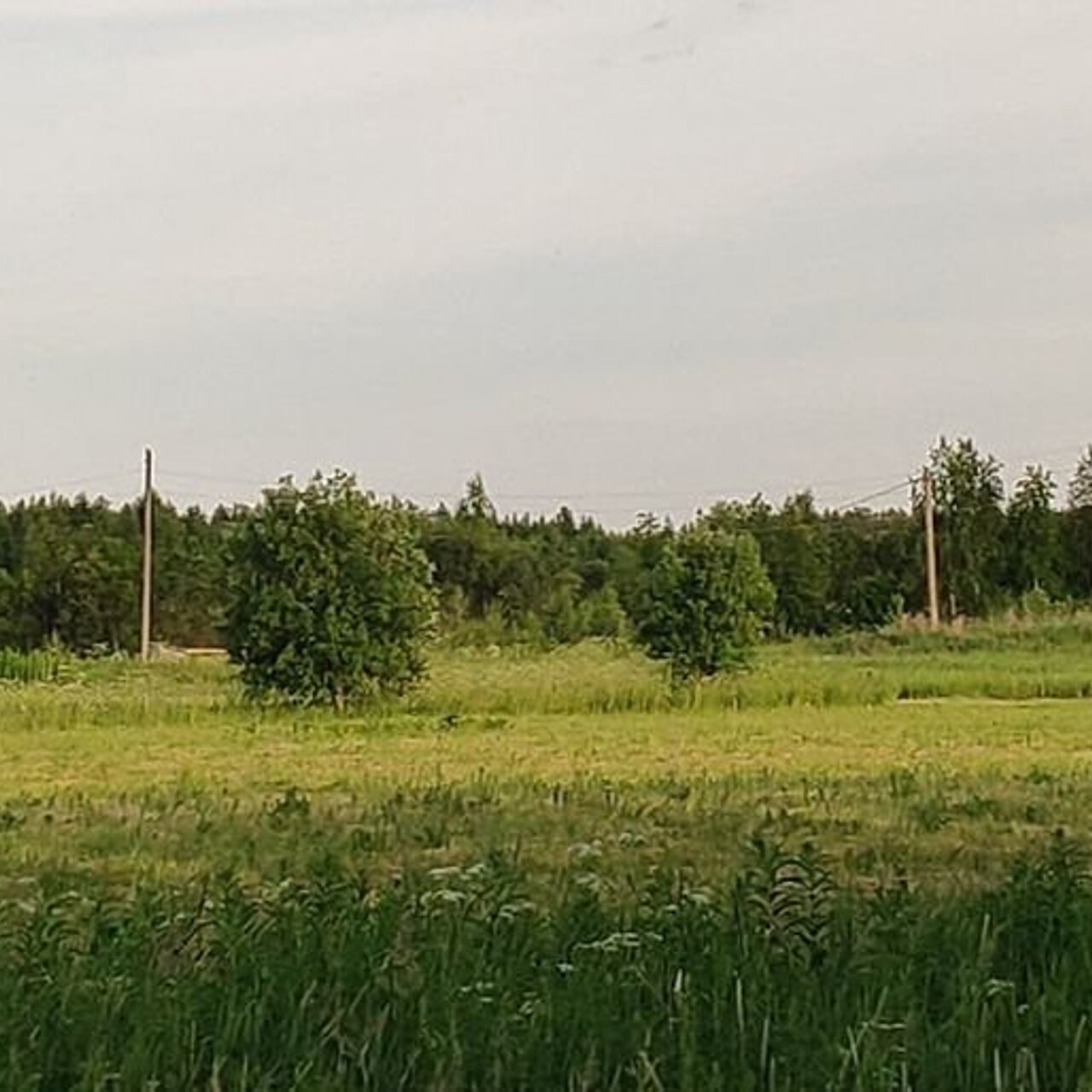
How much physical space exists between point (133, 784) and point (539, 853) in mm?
7228

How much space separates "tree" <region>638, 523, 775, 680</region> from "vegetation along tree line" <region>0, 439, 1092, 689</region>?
0.12 feet

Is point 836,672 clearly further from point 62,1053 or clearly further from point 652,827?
point 62,1053

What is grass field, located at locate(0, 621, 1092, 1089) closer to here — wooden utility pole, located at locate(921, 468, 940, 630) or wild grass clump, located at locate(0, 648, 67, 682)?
wild grass clump, located at locate(0, 648, 67, 682)

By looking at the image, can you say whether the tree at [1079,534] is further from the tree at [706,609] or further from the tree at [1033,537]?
the tree at [706,609]

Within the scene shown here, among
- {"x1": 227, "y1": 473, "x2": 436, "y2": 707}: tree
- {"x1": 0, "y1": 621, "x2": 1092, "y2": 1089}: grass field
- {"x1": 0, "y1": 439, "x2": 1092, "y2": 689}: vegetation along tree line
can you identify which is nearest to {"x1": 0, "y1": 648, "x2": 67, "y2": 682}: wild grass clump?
{"x1": 0, "y1": 439, "x2": 1092, "y2": 689}: vegetation along tree line

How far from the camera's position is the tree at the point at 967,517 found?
213ft

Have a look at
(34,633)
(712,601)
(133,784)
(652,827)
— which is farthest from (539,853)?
(34,633)

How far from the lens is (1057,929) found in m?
5.40

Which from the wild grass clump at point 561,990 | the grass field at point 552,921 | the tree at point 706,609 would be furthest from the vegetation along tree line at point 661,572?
the wild grass clump at point 561,990

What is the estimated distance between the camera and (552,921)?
5488 mm

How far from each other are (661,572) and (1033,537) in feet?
108

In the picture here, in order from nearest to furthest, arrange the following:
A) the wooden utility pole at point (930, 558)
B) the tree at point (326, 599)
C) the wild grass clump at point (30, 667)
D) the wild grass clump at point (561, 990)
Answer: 1. the wild grass clump at point (561, 990)
2. the tree at point (326, 599)
3. the wild grass clump at point (30, 667)
4. the wooden utility pole at point (930, 558)

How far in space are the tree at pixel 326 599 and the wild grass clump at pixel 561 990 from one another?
2376cm

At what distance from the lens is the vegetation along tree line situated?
3581 centimetres
